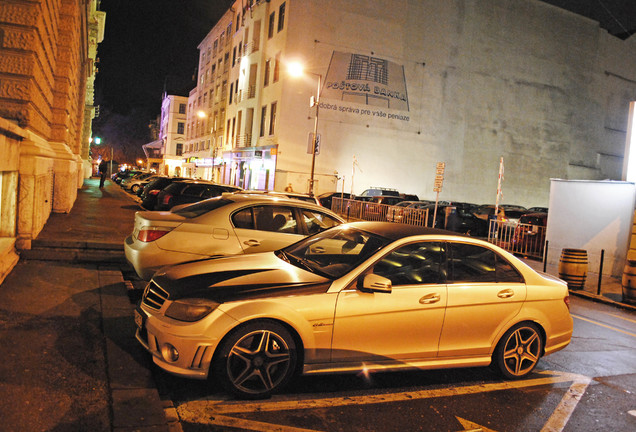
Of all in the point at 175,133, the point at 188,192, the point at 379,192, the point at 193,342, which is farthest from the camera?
the point at 175,133

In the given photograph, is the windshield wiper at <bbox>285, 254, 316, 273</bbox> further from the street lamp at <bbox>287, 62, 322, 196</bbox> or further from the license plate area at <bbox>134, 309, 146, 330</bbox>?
the street lamp at <bbox>287, 62, 322, 196</bbox>

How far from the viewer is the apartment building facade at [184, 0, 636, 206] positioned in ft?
119

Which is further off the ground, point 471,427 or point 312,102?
point 312,102

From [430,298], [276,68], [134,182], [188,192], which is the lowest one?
[430,298]

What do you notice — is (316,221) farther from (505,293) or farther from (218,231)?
(505,293)

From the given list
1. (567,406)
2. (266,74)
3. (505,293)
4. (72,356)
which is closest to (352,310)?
(505,293)

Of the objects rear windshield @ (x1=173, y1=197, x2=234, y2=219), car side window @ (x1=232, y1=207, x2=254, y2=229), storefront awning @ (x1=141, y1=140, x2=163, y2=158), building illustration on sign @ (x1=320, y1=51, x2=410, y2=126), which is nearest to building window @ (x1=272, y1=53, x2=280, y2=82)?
building illustration on sign @ (x1=320, y1=51, x2=410, y2=126)

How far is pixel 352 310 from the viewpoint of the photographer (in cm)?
464

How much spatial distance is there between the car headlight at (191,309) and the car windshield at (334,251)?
1156 mm

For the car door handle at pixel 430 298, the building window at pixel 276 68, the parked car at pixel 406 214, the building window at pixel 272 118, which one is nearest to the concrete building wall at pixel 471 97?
the building window at pixel 276 68

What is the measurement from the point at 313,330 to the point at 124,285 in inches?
175

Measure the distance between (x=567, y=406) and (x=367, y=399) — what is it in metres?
2.00

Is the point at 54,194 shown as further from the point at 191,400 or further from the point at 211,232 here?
the point at 191,400

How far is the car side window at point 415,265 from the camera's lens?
5012 mm
